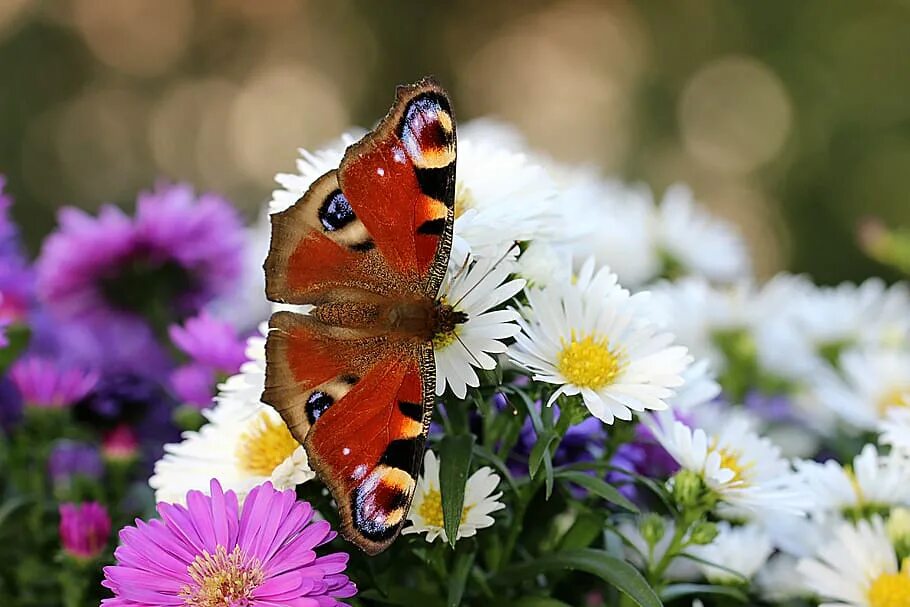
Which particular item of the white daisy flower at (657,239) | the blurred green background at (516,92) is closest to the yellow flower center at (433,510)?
the white daisy flower at (657,239)

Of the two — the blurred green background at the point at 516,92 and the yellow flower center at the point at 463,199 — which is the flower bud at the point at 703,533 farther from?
the blurred green background at the point at 516,92

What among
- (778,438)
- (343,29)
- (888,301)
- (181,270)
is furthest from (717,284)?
(343,29)

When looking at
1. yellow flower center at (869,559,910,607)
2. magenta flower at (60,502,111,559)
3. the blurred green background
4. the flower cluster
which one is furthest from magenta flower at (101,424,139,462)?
the blurred green background

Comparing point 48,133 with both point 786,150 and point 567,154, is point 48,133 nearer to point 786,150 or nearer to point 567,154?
point 567,154

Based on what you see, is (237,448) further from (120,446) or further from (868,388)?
(868,388)

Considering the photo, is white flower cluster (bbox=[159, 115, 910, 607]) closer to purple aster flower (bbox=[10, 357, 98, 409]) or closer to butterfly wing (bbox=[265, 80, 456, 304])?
butterfly wing (bbox=[265, 80, 456, 304])

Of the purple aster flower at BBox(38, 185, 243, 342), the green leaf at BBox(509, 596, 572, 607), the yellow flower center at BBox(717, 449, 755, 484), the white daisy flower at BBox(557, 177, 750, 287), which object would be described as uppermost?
the white daisy flower at BBox(557, 177, 750, 287)

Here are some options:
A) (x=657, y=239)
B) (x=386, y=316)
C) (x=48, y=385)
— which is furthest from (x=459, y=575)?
(x=657, y=239)

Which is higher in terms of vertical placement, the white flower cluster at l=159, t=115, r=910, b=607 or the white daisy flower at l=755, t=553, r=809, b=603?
the white flower cluster at l=159, t=115, r=910, b=607
